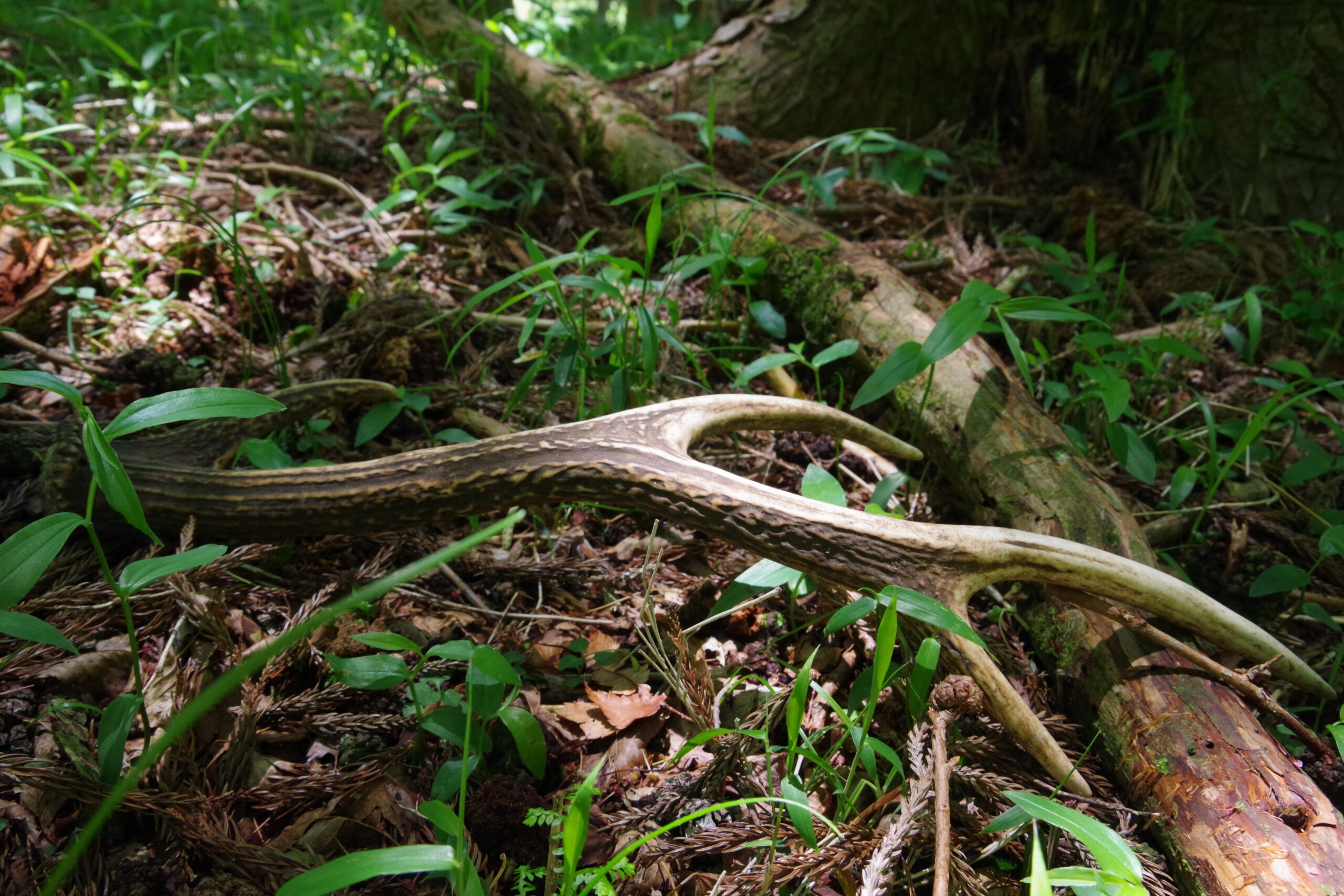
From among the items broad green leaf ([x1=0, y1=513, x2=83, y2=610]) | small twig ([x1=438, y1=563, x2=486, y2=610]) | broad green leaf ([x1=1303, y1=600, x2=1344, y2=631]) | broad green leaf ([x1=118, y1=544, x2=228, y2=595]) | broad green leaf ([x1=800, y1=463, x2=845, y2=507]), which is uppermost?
broad green leaf ([x1=0, y1=513, x2=83, y2=610])

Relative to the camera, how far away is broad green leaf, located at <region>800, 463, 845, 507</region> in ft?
6.99

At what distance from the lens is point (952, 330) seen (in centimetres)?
217

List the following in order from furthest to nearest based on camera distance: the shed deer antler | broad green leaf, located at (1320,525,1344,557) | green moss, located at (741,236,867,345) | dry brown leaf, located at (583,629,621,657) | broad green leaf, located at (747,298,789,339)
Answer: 1. green moss, located at (741,236,867,345)
2. broad green leaf, located at (747,298,789,339)
3. dry brown leaf, located at (583,629,621,657)
4. broad green leaf, located at (1320,525,1344,557)
5. the shed deer antler

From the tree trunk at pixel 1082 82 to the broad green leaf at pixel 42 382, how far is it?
14.0 feet

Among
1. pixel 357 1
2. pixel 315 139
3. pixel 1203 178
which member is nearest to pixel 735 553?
pixel 315 139

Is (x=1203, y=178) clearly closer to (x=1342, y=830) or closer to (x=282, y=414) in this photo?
(x=1342, y=830)

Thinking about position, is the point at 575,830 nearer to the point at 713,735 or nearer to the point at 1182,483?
the point at 713,735

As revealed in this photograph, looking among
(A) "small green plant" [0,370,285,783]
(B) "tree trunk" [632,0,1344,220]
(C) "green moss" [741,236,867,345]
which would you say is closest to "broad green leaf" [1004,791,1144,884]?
(A) "small green plant" [0,370,285,783]

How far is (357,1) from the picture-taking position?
7121 millimetres

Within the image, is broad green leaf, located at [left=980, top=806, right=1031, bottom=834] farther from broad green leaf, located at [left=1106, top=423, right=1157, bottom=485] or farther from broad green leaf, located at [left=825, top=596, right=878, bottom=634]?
broad green leaf, located at [left=1106, top=423, right=1157, bottom=485]

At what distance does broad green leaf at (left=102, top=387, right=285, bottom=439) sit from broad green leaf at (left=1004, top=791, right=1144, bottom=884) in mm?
1643

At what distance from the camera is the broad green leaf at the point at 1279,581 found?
2.19 metres

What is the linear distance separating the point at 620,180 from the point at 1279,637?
3.54 meters

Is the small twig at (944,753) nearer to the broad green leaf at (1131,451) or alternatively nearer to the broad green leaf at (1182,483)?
the broad green leaf at (1131,451)
